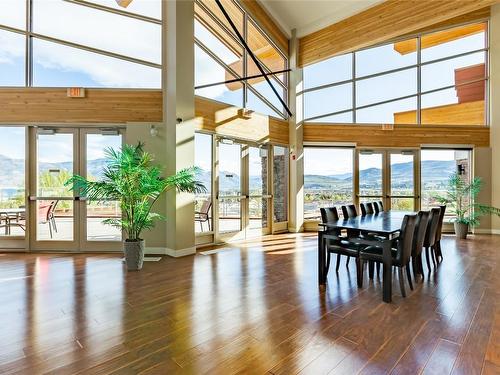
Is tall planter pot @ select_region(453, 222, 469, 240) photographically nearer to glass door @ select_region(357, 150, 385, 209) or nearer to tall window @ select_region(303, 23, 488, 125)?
glass door @ select_region(357, 150, 385, 209)

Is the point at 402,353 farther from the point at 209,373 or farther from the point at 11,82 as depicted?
the point at 11,82

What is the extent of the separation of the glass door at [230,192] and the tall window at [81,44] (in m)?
2.02

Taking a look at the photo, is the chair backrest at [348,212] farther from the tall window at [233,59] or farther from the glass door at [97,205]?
the glass door at [97,205]

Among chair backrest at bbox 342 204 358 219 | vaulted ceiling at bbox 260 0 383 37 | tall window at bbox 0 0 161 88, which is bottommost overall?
chair backrest at bbox 342 204 358 219

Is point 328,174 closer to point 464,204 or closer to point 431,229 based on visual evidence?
point 464,204

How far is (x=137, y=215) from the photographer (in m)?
4.43

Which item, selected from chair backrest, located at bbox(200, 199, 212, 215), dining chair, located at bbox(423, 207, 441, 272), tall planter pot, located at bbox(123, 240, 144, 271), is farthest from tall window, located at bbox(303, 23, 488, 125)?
tall planter pot, located at bbox(123, 240, 144, 271)

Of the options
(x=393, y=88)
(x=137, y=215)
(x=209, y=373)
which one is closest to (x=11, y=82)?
(x=137, y=215)

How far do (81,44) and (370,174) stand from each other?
7502 mm

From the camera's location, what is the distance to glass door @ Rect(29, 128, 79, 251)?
545cm

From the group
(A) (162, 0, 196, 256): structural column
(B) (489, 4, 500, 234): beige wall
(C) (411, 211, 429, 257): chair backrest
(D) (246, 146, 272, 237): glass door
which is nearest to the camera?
(C) (411, 211, 429, 257): chair backrest

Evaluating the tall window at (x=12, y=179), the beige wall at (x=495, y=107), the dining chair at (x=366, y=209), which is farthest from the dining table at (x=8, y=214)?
the beige wall at (x=495, y=107)

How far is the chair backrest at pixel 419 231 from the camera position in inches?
141

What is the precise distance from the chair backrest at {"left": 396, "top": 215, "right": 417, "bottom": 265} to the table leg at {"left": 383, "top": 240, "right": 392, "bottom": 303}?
187mm
